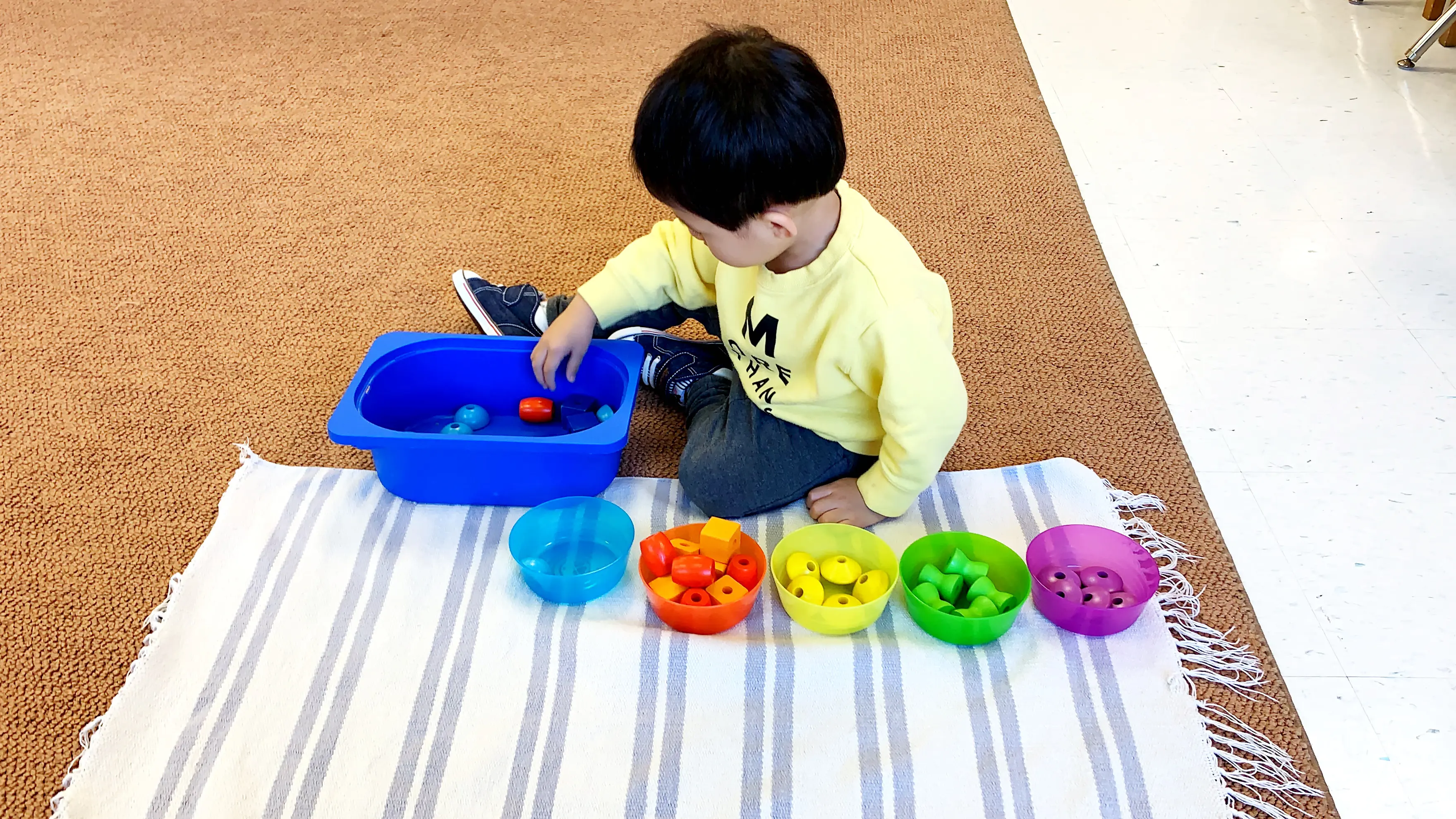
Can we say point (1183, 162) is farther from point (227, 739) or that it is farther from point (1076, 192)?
point (227, 739)

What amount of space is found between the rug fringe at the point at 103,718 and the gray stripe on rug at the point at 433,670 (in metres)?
0.22

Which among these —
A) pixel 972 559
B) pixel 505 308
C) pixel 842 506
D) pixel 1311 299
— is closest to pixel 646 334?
pixel 505 308

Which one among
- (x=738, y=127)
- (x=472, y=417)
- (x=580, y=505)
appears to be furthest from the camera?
(x=472, y=417)

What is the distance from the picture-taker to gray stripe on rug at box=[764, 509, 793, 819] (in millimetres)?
775

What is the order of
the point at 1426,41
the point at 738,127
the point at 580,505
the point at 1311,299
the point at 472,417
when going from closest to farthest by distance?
the point at 738,127, the point at 580,505, the point at 472,417, the point at 1311,299, the point at 1426,41

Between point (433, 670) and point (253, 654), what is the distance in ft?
0.48

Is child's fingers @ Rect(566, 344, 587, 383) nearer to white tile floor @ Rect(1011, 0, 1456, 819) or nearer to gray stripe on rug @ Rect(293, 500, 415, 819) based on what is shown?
gray stripe on rug @ Rect(293, 500, 415, 819)

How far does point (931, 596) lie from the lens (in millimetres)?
883

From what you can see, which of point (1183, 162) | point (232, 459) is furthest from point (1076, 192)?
point (232, 459)

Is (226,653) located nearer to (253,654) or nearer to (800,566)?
(253,654)

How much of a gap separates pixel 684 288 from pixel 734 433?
0.51 feet

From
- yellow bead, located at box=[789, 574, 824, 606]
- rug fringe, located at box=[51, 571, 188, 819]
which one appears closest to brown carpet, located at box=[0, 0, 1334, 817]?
rug fringe, located at box=[51, 571, 188, 819]

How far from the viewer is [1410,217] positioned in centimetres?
144

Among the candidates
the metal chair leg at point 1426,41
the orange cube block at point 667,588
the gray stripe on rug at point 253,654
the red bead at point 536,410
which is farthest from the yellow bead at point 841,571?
the metal chair leg at point 1426,41
